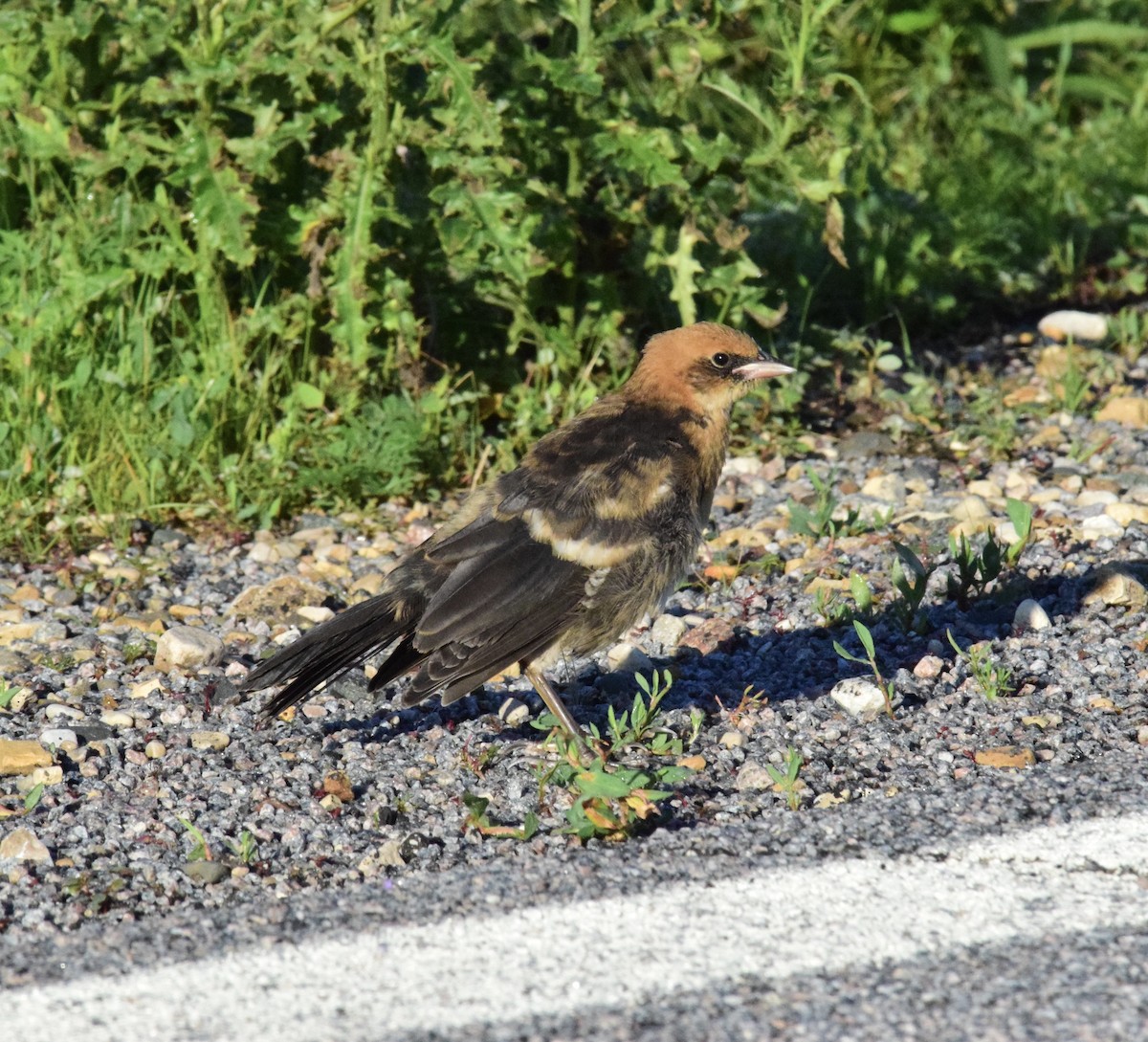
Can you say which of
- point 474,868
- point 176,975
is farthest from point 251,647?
point 176,975

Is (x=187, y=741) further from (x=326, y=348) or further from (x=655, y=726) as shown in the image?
(x=326, y=348)

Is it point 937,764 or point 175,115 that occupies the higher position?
point 175,115

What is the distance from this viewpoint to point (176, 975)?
11.7 ft

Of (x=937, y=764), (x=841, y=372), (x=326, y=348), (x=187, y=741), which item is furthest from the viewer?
(x=841, y=372)

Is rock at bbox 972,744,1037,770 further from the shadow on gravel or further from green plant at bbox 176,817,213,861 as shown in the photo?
green plant at bbox 176,817,213,861

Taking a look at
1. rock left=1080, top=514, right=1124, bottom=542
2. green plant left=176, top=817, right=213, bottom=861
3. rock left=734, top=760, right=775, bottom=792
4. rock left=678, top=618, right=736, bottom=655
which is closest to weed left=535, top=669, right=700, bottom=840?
rock left=734, top=760, right=775, bottom=792

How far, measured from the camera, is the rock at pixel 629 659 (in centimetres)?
564

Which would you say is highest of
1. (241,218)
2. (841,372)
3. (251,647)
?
(241,218)

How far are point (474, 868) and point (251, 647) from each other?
194 cm

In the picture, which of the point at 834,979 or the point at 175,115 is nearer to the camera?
the point at 834,979

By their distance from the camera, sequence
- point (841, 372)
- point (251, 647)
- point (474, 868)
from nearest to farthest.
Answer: point (474, 868), point (251, 647), point (841, 372)

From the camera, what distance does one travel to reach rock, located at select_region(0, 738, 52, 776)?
15.5 ft

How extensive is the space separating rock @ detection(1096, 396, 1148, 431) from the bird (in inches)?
98.6

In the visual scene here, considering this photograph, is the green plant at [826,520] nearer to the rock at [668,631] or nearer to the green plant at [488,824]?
the rock at [668,631]
